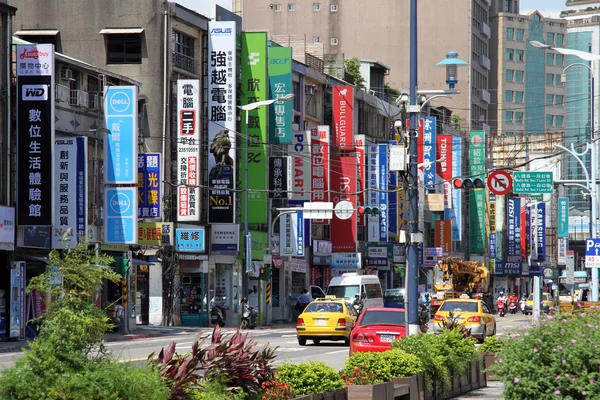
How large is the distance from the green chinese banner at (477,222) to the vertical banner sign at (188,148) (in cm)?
5743

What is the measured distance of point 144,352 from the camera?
31500 millimetres

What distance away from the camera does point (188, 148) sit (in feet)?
179

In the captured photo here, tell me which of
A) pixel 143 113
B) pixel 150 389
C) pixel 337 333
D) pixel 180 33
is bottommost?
pixel 337 333

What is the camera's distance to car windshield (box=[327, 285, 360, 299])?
57625mm

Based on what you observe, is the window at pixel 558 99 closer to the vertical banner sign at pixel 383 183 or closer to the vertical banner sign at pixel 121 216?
the vertical banner sign at pixel 383 183

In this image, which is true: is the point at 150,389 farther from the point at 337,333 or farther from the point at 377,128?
the point at 377,128

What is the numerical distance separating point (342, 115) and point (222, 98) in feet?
62.2

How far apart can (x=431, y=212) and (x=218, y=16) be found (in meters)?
42.5

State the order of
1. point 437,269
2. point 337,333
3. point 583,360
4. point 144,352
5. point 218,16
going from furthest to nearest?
point 437,269
point 218,16
point 337,333
point 144,352
point 583,360

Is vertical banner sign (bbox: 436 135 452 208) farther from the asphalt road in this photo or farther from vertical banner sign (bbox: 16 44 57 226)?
vertical banner sign (bbox: 16 44 57 226)

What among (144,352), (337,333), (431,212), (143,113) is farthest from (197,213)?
(431,212)

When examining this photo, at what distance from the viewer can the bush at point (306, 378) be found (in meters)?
13.8

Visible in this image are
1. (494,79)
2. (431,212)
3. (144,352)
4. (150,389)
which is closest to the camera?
(150,389)

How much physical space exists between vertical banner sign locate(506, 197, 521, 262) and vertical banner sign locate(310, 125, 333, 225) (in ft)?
154
